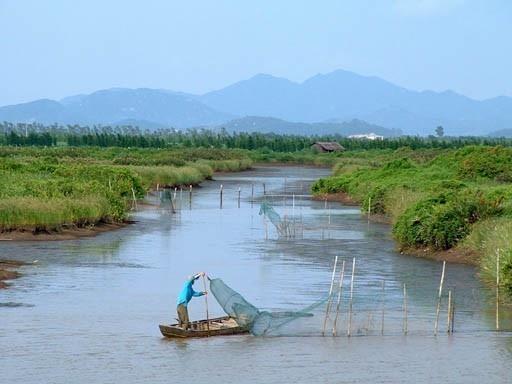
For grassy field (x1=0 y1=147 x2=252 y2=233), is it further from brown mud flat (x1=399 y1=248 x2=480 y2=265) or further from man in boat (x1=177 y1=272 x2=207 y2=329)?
man in boat (x1=177 y1=272 x2=207 y2=329)

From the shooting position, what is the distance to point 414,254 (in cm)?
3462

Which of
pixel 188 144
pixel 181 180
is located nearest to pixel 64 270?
pixel 181 180

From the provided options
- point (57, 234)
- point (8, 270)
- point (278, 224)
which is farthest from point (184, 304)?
point (278, 224)

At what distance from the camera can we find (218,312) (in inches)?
956

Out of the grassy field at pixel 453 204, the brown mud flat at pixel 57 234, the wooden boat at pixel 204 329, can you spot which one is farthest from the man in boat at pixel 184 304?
the brown mud flat at pixel 57 234

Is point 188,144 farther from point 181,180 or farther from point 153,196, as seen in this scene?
point 153,196

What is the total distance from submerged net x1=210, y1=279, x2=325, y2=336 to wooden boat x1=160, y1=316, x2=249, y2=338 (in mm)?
157

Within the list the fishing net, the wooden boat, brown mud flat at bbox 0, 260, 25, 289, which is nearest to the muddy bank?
the fishing net

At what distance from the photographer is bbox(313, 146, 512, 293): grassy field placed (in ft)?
98.4

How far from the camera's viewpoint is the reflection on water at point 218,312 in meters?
18.7

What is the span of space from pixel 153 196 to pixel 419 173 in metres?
15.1

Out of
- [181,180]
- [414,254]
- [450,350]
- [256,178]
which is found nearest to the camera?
[450,350]

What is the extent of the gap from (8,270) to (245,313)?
34.2ft

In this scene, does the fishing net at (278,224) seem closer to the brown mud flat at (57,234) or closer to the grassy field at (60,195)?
the brown mud flat at (57,234)
